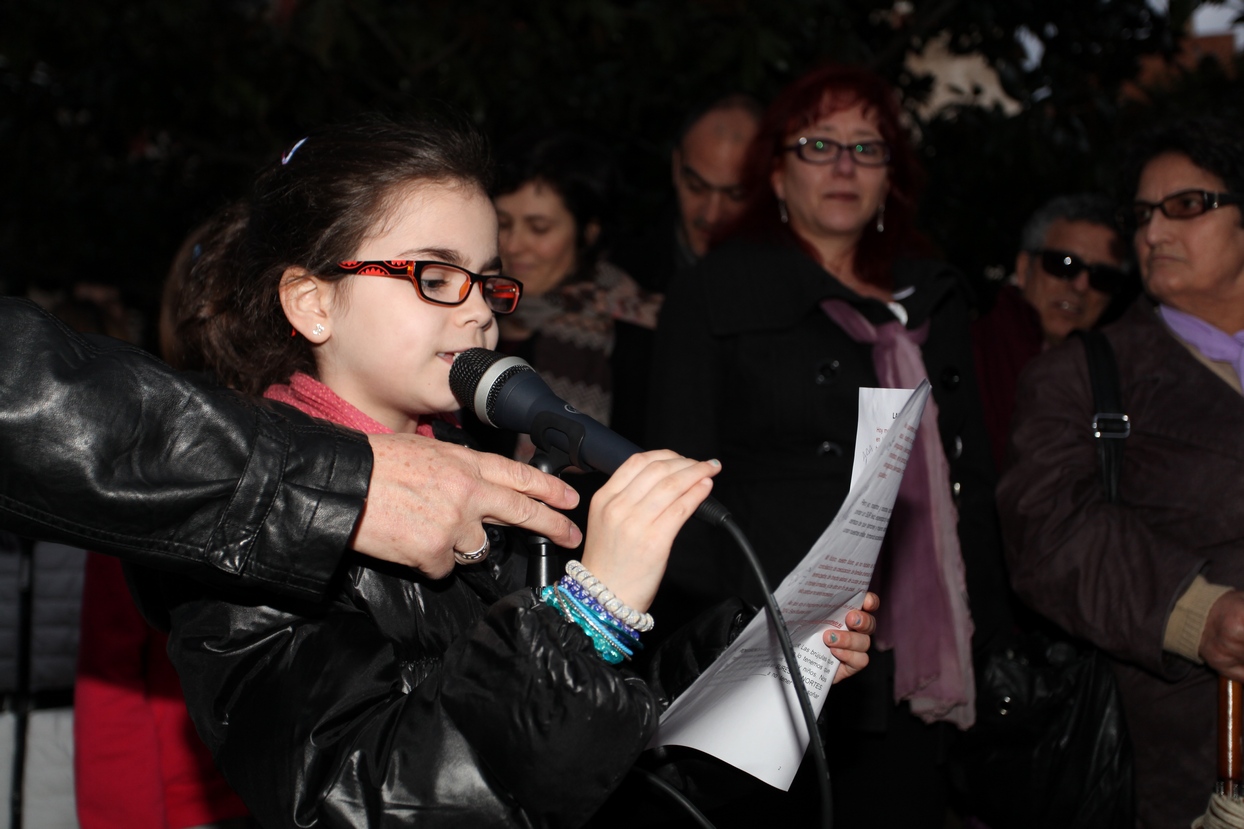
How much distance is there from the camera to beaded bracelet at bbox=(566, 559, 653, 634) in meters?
1.19

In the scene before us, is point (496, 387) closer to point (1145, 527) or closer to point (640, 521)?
point (640, 521)

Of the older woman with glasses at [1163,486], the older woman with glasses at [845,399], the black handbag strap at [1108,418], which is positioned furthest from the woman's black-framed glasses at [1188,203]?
the older woman with glasses at [845,399]

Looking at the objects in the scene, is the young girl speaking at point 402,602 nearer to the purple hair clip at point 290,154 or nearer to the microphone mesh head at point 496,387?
the purple hair clip at point 290,154

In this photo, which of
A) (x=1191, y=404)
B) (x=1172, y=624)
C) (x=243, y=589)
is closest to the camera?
(x=243, y=589)

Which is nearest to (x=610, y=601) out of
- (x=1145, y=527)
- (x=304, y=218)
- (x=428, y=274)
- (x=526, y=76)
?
(x=428, y=274)

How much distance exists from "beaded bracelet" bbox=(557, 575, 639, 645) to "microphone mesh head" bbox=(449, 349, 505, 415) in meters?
0.35

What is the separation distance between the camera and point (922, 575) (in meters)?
2.50

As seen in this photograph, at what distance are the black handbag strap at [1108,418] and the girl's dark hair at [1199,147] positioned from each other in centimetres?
50

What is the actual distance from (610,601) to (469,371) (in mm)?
428

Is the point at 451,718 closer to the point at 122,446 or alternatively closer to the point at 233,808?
the point at 122,446

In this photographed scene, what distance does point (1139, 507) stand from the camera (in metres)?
2.35

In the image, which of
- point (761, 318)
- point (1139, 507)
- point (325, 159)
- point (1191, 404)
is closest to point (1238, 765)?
point (1139, 507)

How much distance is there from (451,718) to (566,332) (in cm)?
211

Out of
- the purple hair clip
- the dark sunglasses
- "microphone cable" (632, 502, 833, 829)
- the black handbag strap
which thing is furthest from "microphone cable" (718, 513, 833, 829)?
the dark sunglasses
